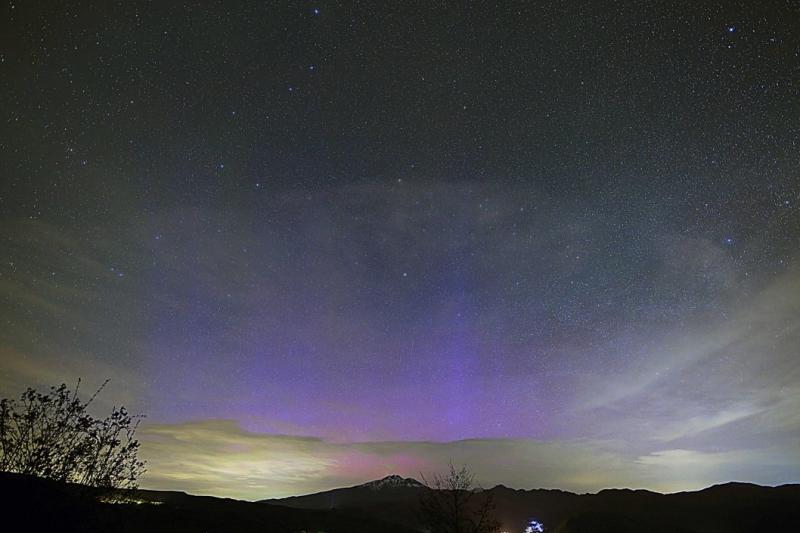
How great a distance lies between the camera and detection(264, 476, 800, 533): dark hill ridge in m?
77.7

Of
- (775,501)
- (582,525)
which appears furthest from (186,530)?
(775,501)

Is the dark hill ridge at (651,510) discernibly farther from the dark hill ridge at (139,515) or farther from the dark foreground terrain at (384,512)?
the dark hill ridge at (139,515)

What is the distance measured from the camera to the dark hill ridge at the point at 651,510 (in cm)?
7769

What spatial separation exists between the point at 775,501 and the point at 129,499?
119 m

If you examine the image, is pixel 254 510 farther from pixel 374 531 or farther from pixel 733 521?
pixel 733 521

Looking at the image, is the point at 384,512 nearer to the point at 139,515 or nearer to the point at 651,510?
the point at 651,510

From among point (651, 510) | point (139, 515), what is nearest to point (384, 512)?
point (651, 510)

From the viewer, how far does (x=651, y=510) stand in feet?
323

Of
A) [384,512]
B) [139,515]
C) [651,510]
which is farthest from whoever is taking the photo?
[384,512]

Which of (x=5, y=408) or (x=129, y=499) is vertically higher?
(x=5, y=408)

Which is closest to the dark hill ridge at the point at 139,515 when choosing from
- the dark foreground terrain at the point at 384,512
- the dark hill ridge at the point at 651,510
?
the dark foreground terrain at the point at 384,512

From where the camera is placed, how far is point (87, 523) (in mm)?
6875

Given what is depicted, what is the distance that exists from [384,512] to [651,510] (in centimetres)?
6158

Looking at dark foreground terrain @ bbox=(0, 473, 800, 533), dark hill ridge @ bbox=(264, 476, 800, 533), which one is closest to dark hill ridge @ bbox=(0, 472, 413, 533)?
dark foreground terrain @ bbox=(0, 473, 800, 533)
